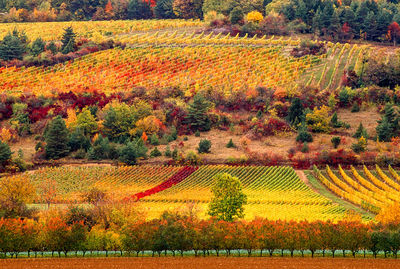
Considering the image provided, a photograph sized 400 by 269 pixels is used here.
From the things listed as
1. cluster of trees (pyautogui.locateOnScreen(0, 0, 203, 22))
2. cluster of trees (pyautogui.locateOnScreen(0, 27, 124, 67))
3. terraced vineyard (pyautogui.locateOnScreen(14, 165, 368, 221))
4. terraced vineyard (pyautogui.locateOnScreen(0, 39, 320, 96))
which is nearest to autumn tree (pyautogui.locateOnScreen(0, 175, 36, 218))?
terraced vineyard (pyautogui.locateOnScreen(14, 165, 368, 221))

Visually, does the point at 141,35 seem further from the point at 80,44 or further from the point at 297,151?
the point at 297,151

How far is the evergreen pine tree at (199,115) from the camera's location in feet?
397

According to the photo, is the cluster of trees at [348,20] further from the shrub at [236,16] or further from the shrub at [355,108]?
the shrub at [355,108]

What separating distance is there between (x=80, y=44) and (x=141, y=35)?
13785 millimetres

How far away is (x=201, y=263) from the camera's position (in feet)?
210

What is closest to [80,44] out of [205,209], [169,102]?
[169,102]

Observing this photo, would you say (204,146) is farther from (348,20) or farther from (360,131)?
(348,20)

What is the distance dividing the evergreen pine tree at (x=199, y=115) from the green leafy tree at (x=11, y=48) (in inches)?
1872

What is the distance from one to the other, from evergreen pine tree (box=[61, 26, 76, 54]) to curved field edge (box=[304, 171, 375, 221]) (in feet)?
223

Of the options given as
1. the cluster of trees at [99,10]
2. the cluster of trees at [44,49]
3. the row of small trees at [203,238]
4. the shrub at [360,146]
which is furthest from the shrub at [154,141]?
the cluster of trees at [99,10]

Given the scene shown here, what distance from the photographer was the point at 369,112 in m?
123

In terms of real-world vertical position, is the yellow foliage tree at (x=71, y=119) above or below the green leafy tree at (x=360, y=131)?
below

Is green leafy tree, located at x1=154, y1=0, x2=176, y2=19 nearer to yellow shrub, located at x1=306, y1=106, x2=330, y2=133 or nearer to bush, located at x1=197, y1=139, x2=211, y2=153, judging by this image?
yellow shrub, located at x1=306, y1=106, x2=330, y2=133

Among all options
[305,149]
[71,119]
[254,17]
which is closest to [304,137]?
[305,149]
